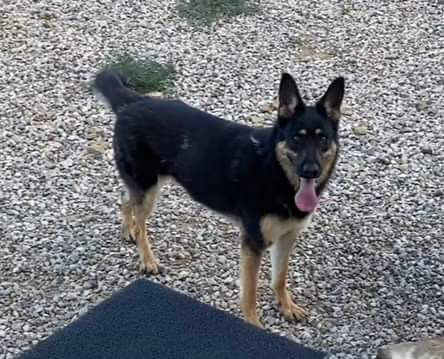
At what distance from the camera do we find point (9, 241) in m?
5.48

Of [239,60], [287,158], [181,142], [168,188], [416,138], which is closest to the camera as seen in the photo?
[287,158]

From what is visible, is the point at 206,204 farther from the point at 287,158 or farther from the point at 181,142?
the point at 287,158

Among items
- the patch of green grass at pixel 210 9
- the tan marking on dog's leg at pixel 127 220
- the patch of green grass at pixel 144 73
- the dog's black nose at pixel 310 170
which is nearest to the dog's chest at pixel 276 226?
the dog's black nose at pixel 310 170

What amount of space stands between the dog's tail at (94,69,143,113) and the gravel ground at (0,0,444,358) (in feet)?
2.96

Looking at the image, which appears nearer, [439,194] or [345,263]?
[345,263]

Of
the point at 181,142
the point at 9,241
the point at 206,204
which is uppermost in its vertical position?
the point at 181,142

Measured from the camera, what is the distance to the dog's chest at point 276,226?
4.59m

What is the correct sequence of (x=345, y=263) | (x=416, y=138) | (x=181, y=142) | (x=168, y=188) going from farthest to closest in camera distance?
(x=416, y=138), (x=168, y=188), (x=345, y=263), (x=181, y=142)

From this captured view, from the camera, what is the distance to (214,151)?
4816mm

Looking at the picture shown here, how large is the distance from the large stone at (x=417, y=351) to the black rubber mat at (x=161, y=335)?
38 centimetres

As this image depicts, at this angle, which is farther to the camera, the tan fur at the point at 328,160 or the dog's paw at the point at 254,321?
the dog's paw at the point at 254,321

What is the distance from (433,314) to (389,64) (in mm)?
3478

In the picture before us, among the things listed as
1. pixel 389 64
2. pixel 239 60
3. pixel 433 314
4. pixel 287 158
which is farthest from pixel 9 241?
pixel 389 64

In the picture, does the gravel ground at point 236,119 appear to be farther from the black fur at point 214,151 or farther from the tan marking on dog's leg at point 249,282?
the black fur at point 214,151
